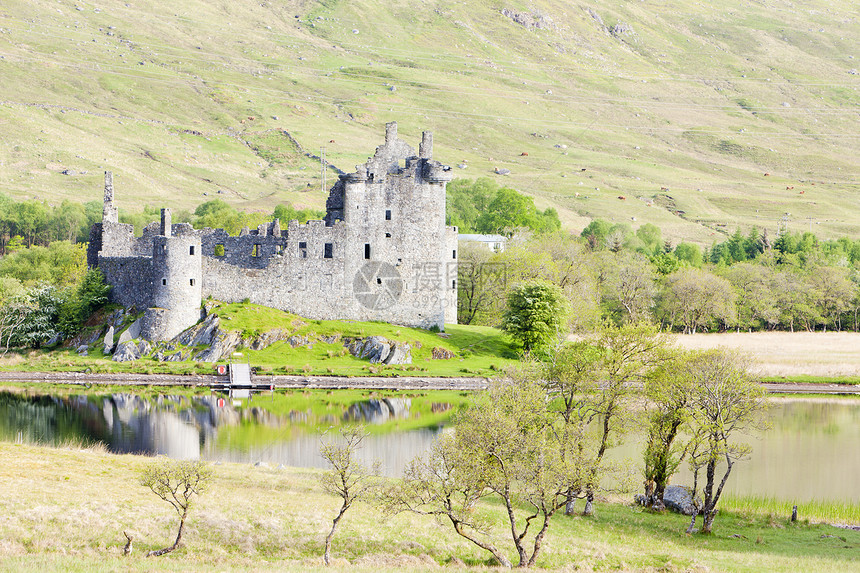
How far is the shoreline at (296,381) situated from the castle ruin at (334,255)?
8.69 meters

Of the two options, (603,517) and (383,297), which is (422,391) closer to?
(383,297)

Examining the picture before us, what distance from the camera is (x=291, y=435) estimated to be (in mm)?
49406

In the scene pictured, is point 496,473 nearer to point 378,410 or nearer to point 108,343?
point 378,410

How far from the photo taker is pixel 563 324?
7475cm

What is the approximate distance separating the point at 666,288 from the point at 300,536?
82.9 metres

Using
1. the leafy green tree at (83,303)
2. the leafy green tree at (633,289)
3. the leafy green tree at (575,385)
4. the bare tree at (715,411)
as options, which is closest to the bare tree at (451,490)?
the leafy green tree at (575,385)

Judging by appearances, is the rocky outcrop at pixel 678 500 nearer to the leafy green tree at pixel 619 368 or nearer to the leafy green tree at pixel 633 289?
the leafy green tree at pixel 619 368

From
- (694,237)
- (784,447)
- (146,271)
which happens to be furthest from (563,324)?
(694,237)

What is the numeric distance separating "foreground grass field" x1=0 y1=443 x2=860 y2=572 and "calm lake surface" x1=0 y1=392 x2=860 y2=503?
23.0 feet

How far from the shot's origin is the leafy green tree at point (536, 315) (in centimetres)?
7381

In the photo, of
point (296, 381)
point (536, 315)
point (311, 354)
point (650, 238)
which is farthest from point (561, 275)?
point (650, 238)

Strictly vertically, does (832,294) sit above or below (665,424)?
above

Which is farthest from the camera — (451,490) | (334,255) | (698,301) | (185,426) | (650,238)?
(650,238)

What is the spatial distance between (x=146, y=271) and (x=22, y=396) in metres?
17.5
